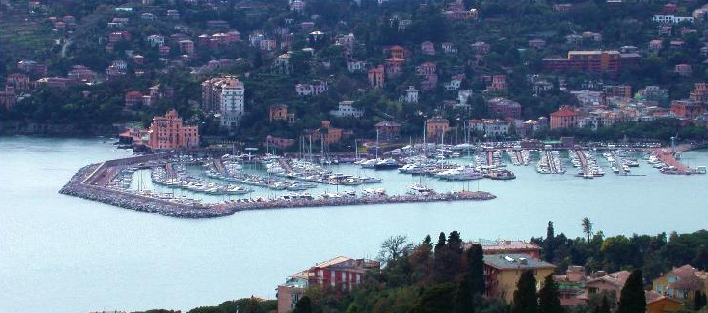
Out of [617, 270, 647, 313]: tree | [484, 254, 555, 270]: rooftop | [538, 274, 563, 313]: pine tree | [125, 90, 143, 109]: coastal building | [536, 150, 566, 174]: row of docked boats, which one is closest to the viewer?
[617, 270, 647, 313]: tree

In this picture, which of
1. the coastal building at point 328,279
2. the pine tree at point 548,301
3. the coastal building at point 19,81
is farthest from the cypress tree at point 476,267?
the coastal building at point 19,81

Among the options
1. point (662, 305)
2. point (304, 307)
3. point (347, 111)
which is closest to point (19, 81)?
point (347, 111)

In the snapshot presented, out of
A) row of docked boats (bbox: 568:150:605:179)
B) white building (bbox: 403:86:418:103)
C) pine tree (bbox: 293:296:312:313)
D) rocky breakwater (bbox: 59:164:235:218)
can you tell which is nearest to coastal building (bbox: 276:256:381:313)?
pine tree (bbox: 293:296:312:313)

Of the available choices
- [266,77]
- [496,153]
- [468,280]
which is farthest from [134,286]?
[266,77]

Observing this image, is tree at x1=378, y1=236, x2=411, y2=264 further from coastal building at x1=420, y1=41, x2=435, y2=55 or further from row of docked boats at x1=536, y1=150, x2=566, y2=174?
coastal building at x1=420, y1=41, x2=435, y2=55

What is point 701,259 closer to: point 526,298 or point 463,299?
point 526,298
